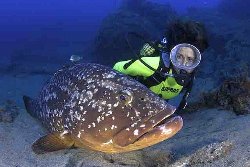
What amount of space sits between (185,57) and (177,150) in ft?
5.05

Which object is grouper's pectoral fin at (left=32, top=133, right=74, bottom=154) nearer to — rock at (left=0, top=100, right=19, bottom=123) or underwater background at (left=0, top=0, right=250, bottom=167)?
underwater background at (left=0, top=0, right=250, bottom=167)

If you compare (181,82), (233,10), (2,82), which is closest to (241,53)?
(181,82)

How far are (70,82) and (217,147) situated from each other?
227 cm

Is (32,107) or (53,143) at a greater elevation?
(53,143)

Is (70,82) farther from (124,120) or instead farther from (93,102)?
(124,120)

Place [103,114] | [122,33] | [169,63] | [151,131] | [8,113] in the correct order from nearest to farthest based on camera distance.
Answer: [151,131]
[103,114]
[169,63]
[8,113]
[122,33]

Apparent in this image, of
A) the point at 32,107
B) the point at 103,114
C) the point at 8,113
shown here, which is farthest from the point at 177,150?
the point at 8,113

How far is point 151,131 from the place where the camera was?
4062 mm

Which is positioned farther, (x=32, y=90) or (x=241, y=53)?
(x=241, y=53)

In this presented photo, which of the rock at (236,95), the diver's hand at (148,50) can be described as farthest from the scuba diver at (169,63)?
the rock at (236,95)

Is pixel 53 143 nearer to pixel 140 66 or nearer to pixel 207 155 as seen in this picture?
pixel 140 66

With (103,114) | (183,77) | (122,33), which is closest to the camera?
(103,114)

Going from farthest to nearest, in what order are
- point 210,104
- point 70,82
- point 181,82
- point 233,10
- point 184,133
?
point 233,10 < point 210,104 < point 181,82 < point 184,133 < point 70,82

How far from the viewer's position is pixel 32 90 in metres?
10.8
